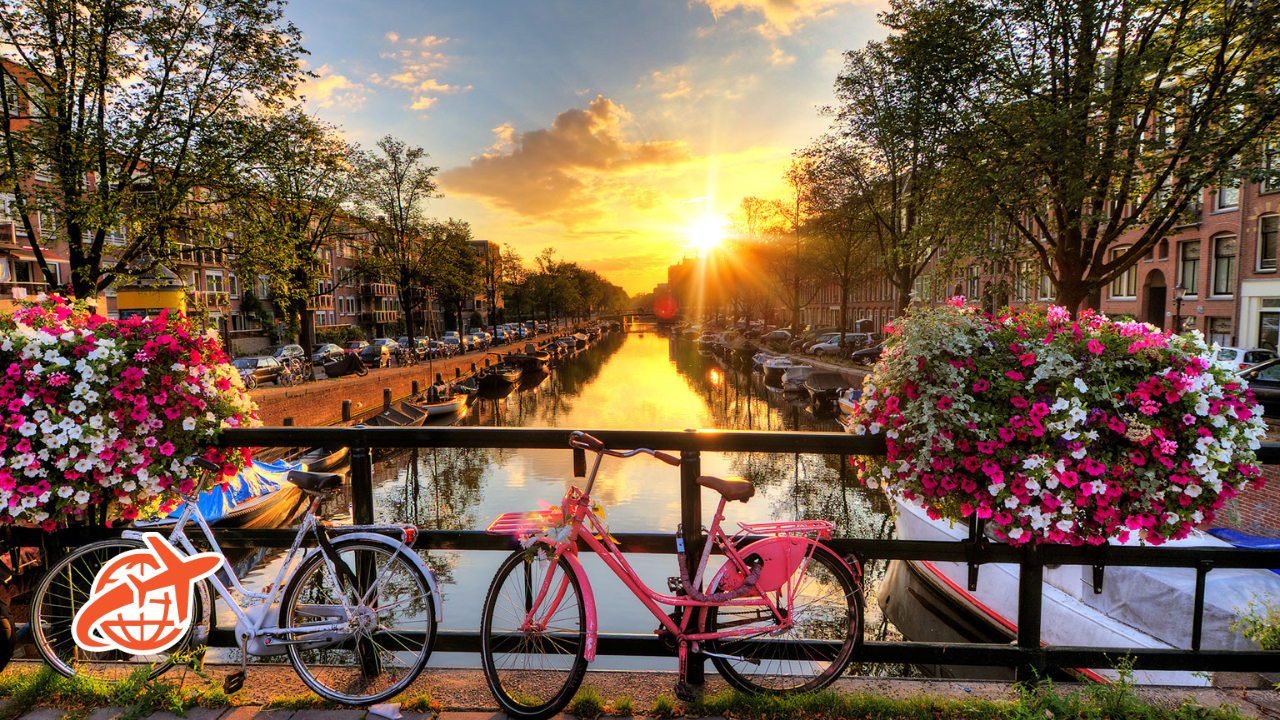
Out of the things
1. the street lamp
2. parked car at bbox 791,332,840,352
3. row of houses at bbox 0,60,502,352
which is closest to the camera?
row of houses at bbox 0,60,502,352

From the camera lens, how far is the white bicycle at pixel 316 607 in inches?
110

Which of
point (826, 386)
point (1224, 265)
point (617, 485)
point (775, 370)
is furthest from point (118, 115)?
point (1224, 265)

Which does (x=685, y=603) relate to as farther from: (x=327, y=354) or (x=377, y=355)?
(x=377, y=355)

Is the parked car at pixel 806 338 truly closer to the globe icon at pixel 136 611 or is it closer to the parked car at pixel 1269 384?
the parked car at pixel 1269 384

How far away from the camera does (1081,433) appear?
2.56 meters

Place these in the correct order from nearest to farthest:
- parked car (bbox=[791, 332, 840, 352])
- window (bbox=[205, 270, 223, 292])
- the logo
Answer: the logo
window (bbox=[205, 270, 223, 292])
parked car (bbox=[791, 332, 840, 352])

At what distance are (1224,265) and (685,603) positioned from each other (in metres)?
35.3

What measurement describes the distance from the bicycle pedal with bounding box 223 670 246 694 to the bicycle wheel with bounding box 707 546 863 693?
6.90ft

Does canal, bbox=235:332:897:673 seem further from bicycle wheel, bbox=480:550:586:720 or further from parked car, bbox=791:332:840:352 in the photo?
parked car, bbox=791:332:840:352

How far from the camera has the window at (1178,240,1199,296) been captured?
28.7m

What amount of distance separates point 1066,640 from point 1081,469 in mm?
6010

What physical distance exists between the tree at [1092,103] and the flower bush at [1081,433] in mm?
12819

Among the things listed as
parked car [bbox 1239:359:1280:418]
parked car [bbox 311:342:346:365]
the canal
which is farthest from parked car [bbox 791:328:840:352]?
parked car [bbox 311:342:346:365]

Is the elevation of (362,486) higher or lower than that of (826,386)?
higher
